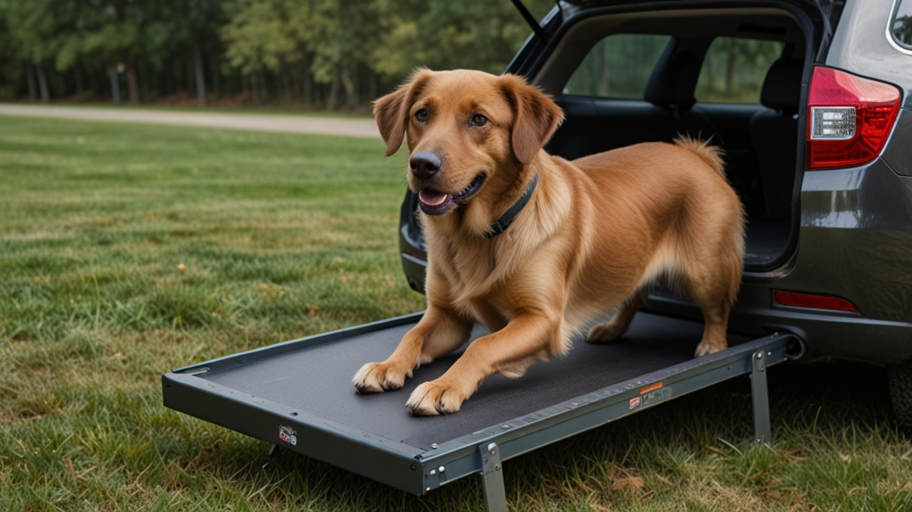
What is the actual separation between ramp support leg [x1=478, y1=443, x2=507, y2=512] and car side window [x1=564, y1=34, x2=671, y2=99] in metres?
3.48

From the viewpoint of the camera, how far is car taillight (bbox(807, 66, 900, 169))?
3.12m

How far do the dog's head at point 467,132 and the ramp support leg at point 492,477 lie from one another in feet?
3.10

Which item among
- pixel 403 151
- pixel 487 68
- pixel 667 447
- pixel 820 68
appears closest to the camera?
pixel 820 68

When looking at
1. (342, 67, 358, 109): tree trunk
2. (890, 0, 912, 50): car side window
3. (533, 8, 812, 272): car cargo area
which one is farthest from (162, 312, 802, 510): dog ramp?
(342, 67, 358, 109): tree trunk

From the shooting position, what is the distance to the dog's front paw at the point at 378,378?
10.3 ft

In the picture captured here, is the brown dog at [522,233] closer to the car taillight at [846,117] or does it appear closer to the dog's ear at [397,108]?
the dog's ear at [397,108]

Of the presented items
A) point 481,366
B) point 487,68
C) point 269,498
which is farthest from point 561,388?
point 487,68

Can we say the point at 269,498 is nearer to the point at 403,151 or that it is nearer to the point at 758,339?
the point at 403,151

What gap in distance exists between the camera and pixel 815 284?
3350 millimetres

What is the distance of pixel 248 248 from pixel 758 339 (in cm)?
468

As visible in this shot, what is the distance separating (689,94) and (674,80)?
0.65 feet

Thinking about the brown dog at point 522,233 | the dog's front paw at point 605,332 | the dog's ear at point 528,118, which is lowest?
the dog's front paw at point 605,332

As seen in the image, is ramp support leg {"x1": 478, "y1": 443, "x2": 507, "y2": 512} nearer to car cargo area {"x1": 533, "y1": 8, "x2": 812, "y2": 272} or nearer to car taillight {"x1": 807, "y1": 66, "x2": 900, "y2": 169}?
car taillight {"x1": 807, "y1": 66, "x2": 900, "y2": 169}

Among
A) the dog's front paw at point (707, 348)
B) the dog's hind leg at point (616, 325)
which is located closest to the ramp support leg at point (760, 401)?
the dog's front paw at point (707, 348)
